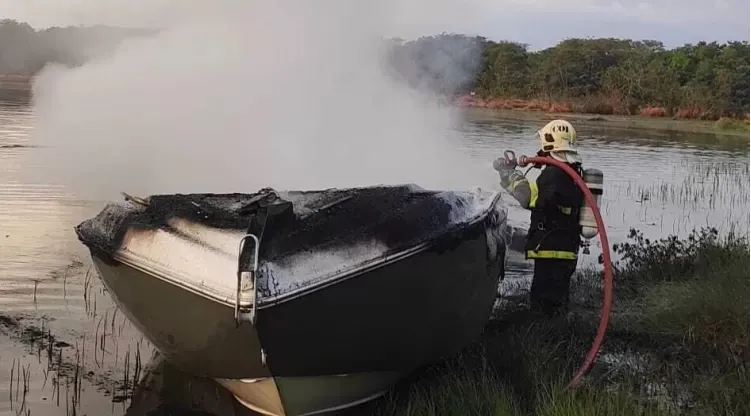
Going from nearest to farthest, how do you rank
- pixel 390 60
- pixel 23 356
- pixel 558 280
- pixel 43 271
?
pixel 23 356
pixel 558 280
pixel 43 271
pixel 390 60

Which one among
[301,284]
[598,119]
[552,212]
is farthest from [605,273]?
[598,119]

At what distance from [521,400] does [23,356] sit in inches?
141

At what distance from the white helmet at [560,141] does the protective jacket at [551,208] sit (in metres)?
0.10

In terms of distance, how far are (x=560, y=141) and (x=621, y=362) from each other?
5.66 ft

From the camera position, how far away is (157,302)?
5.10 meters

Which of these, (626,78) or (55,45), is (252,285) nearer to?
(55,45)

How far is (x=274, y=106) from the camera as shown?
9070 millimetres

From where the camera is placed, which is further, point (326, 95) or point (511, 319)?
point (326, 95)

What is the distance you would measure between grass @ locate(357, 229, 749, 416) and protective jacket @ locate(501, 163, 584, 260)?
539 mm

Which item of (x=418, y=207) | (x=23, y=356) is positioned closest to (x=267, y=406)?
(x=418, y=207)

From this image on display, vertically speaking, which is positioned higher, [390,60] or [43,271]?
[390,60]

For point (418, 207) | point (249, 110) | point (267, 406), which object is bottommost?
point (267, 406)

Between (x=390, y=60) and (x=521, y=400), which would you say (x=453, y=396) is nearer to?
(x=521, y=400)

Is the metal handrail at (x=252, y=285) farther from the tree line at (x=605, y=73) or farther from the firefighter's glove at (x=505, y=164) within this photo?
the tree line at (x=605, y=73)
